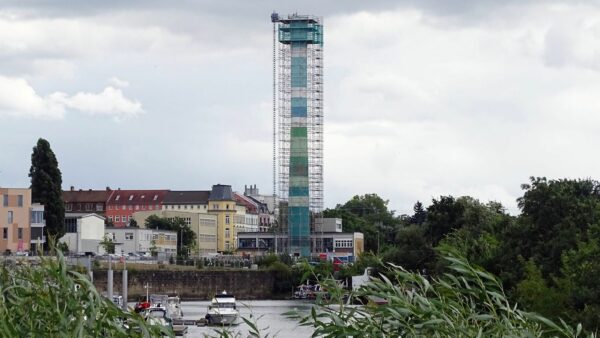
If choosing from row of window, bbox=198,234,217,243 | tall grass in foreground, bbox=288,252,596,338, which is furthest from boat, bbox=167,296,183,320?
row of window, bbox=198,234,217,243

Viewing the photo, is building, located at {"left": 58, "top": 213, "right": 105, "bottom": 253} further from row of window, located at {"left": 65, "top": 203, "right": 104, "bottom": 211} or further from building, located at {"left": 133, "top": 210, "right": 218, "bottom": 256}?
row of window, located at {"left": 65, "top": 203, "right": 104, "bottom": 211}

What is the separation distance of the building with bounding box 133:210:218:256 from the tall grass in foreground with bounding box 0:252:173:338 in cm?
15556

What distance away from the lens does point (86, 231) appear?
13088cm

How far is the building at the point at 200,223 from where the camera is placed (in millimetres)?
179750

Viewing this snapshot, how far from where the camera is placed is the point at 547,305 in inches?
1799

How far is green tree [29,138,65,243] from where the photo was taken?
108 meters

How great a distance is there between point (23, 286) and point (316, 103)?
12626 cm

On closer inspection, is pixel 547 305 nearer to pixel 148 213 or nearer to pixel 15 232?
pixel 15 232

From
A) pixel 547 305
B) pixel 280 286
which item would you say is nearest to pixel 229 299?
pixel 547 305

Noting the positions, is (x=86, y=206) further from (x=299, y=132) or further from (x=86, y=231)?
(x=86, y=231)

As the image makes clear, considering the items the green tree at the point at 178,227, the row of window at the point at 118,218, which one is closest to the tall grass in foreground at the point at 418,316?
the green tree at the point at 178,227

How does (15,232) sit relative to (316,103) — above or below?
below

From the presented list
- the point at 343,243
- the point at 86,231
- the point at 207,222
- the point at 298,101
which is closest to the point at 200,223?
the point at 207,222

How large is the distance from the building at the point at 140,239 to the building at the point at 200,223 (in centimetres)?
1232
